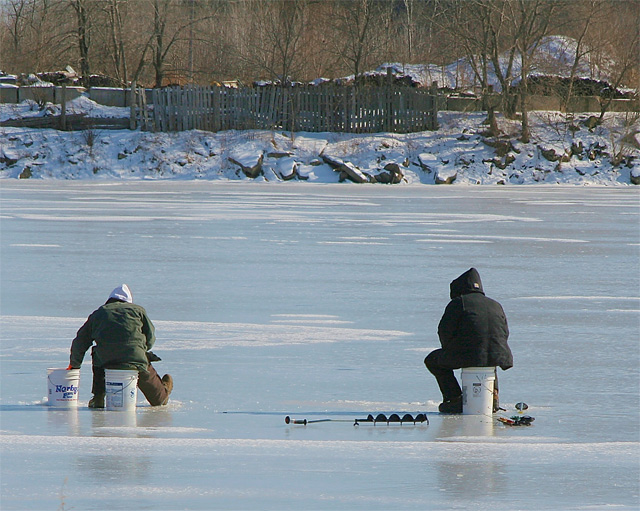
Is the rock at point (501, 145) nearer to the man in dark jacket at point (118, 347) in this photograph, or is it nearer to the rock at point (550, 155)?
the rock at point (550, 155)

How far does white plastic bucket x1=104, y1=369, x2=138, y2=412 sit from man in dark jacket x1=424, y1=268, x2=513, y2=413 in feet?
5.83

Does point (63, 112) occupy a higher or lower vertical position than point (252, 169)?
higher

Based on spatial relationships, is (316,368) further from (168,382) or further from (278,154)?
(278,154)

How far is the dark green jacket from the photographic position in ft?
18.8

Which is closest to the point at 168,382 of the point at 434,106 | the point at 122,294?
the point at 122,294

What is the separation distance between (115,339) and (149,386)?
34 cm

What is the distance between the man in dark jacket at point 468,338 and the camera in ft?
18.5

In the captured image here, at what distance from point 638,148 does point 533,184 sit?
3822 millimetres

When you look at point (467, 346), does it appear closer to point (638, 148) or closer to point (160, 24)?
point (638, 148)

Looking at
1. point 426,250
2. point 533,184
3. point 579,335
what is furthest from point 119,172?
point 579,335

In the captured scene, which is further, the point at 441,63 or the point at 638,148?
the point at 441,63

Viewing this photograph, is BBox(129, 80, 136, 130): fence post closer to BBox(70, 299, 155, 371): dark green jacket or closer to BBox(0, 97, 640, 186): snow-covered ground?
BBox(0, 97, 640, 186): snow-covered ground

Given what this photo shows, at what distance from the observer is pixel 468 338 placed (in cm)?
564

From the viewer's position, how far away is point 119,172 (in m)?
30.3
